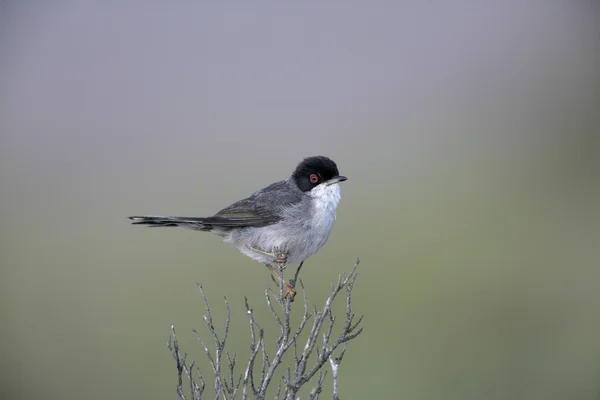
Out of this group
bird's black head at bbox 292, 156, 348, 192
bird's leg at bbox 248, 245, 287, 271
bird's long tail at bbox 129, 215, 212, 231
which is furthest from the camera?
bird's black head at bbox 292, 156, 348, 192

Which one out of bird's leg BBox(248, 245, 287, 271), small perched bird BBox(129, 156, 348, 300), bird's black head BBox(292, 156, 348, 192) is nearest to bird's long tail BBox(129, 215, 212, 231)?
small perched bird BBox(129, 156, 348, 300)

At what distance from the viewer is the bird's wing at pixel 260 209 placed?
3.86m

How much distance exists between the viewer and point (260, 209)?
4004 mm

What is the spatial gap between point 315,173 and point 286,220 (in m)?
0.43

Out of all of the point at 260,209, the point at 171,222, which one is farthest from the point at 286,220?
the point at 171,222

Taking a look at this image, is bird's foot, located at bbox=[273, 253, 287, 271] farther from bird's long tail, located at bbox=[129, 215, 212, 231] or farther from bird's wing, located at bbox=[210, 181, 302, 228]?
bird's long tail, located at bbox=[129, 215, 212, 231]

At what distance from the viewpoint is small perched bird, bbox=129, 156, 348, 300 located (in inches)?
149

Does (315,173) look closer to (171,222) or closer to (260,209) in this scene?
(260,209)

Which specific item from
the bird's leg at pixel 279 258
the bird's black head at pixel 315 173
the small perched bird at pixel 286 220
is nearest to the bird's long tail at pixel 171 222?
the small perched bird at pixel 286 220

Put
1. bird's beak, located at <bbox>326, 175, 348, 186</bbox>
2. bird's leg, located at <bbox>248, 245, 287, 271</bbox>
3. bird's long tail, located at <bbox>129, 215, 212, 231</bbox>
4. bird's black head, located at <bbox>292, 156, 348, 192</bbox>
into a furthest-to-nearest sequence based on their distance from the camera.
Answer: bird's black head, located at <bbox>292, 156, 348, 192</bbox>
bird's beak, located at <bbox>326, 175, 348, 186</bbox>
bird's leg, located at <bbox>248, 245, 287, 271</bbox>
bird's long tail, located at <bbox>129, 215, 212, 231</bbox>

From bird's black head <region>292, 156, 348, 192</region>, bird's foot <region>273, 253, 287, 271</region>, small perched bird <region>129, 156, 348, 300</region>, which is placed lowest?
bird's foot <region>273, 253, 287, 271</region>

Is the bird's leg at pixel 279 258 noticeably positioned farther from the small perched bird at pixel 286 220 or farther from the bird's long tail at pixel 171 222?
the bird's long tail at pixel 171 222

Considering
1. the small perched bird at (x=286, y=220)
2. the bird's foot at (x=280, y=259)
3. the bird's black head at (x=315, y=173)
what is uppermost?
the bird's black head at (x=315, y=173)

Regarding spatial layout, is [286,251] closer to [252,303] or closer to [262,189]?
[262,189]
